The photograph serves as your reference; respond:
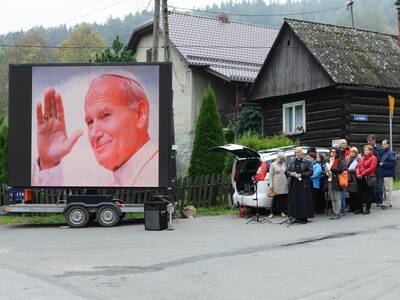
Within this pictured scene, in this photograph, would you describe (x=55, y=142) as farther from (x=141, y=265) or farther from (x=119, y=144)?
(x=141, y=265)

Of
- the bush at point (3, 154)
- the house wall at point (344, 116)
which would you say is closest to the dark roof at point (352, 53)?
the house wall at point (344, 116)

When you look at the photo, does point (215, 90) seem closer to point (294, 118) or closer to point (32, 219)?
point (294, 118)

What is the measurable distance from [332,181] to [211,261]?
6194 mm

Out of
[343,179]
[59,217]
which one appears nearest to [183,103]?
[59,217]

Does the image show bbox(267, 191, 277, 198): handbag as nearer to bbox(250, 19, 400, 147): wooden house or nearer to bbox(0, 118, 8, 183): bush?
bbox(250, 19, 400, 147): wooden house

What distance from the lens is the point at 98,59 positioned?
30.7 m

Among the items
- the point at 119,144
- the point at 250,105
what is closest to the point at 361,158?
the point at 119,144

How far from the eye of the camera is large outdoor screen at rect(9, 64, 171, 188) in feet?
54.6

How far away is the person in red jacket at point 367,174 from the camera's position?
51.9 feet

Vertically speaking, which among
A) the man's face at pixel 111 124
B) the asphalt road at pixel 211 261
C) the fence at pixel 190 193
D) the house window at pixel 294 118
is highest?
the house window at pixel 294 118

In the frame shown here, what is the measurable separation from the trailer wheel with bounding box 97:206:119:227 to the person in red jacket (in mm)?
6421

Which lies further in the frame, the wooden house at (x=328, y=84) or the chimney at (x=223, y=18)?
the chimney at (x=223, y=18)

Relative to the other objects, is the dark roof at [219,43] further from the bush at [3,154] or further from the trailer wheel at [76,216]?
the trailer wheel at [76,216]

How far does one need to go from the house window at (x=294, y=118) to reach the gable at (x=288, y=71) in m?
0.72
